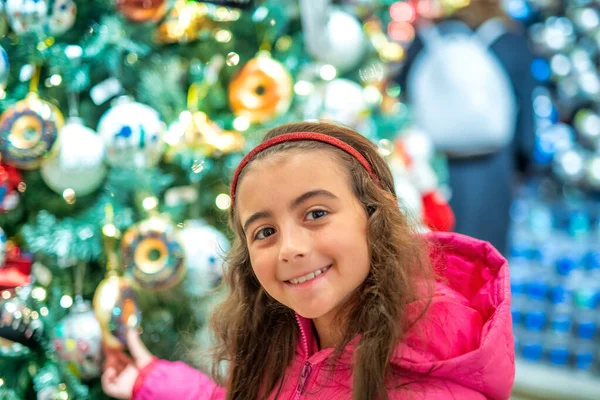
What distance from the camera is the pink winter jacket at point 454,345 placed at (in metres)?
0.93

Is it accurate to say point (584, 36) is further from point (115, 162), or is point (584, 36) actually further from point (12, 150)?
point (12, 150)

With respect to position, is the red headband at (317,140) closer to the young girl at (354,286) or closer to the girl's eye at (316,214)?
the young girl at (354,286)

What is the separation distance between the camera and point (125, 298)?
1.37 meters

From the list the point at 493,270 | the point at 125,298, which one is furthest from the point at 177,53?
the point at 493,270

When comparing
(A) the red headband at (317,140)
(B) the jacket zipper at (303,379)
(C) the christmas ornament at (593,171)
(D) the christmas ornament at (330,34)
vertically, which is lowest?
(C) the christmas ornament at (593,171)

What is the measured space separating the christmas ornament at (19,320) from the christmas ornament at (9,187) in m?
0.17

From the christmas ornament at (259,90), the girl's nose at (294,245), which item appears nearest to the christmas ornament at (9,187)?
the christmas ornament at (259,90)

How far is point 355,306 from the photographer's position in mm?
1030

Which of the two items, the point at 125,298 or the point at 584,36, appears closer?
the point at 125,298

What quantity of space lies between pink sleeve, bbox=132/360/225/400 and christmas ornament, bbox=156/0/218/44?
0.79m

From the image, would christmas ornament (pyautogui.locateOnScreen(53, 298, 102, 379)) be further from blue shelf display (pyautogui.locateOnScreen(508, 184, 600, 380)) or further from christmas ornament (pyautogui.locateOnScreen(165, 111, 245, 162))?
blue shelf display (pyautogui.locateOnScreen(508, 184, 600, 380))

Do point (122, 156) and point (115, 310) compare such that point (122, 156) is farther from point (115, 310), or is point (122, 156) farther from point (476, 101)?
point (476, 101)

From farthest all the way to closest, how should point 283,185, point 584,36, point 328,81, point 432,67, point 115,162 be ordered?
point 584,36 < point 432,67 < point 328,81 < point 115,162 < point 283,185

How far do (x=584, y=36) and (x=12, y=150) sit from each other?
2574 mm
